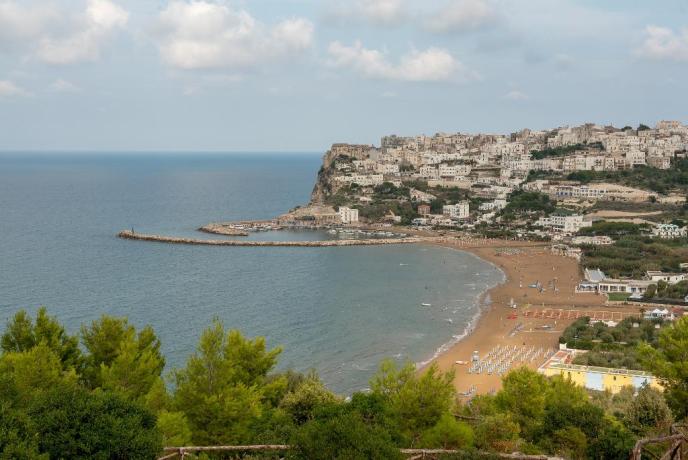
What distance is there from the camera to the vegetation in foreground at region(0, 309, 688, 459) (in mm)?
6207

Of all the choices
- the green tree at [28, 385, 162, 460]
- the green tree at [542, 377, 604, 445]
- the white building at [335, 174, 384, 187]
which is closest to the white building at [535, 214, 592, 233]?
the white building at [335, 174, 384, 187]

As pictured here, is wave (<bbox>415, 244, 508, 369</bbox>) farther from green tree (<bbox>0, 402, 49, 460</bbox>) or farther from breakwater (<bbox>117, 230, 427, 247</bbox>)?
green tree (<bbox>0, 402, 49, 460</bbox>)

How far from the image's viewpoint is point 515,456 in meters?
6.29

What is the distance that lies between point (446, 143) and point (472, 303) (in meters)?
69.3

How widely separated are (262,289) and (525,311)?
13.1 meters

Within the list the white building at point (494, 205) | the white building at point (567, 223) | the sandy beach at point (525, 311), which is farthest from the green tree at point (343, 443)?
the white building at point (494, 205)

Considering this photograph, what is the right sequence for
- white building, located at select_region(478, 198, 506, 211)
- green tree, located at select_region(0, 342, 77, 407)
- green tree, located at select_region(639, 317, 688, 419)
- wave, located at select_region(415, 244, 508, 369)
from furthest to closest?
white building, located at select_region(478, 198, 506, 211) → wave, located at select_region(415, 244, 508, 369) → green tree, located at select_region(0, 342, 77, 407) → green tree, located at select_region(639, 317, 688, 419)

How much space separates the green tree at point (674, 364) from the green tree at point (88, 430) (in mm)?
7502

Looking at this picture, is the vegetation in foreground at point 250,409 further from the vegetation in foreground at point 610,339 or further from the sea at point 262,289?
the sea at point 262,289

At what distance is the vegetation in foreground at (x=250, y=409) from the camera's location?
621cm

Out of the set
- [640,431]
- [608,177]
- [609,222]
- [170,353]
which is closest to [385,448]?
[640,431]

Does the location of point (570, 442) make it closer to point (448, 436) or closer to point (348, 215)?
point (448, 436)

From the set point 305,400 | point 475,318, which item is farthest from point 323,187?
point 305,400

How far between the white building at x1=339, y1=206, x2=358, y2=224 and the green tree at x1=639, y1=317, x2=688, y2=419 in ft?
171
